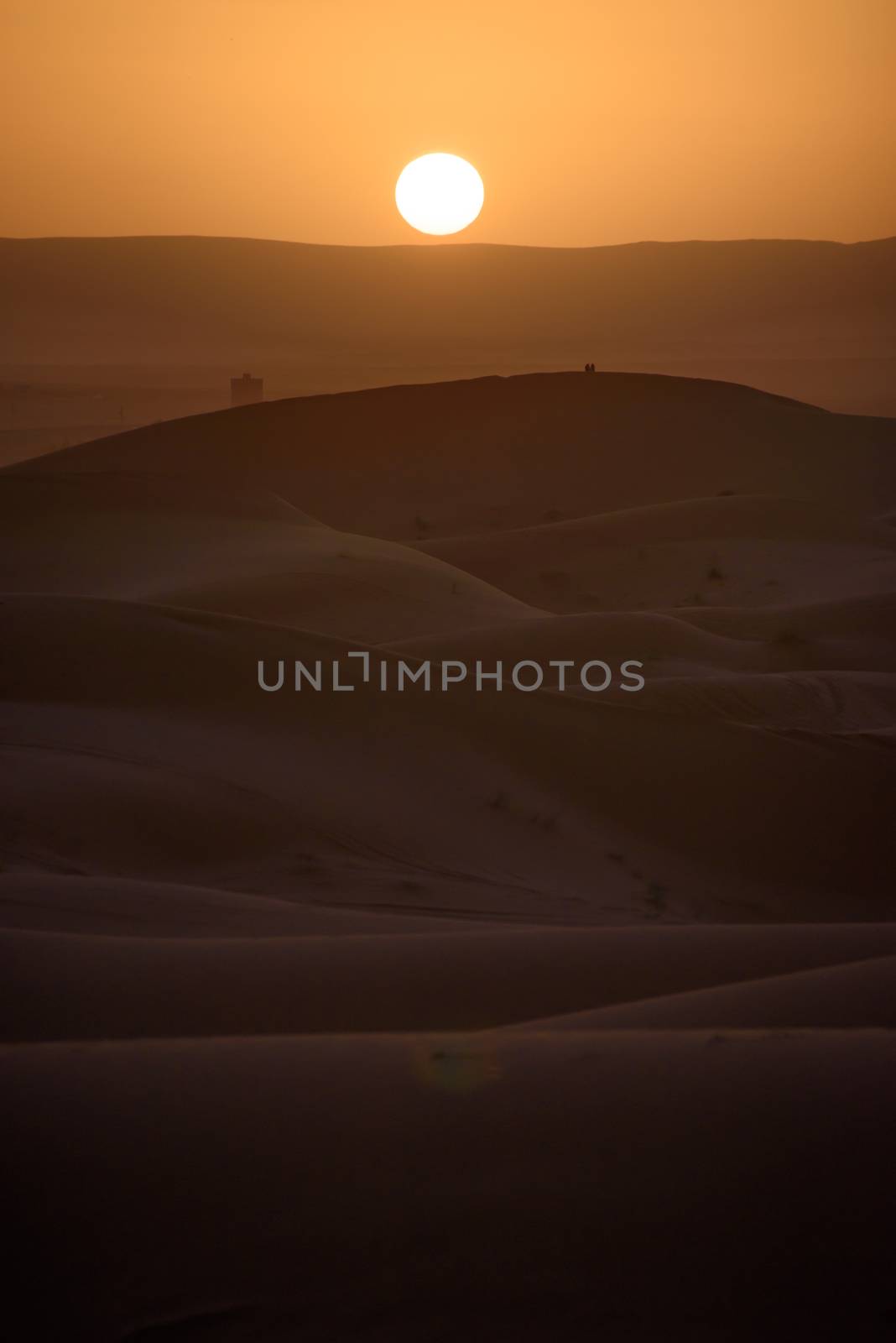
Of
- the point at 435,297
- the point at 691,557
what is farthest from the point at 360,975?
the point at 435,297

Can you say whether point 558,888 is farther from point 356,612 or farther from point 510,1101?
point 356,612

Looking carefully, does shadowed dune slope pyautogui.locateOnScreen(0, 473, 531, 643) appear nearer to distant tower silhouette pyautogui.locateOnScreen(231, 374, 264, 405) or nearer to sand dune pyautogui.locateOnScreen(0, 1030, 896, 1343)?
sand dune pyautogui.locateOnScreen(0, 1030, 896, 1343)

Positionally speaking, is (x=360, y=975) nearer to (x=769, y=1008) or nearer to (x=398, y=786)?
(x=769, y=1008)

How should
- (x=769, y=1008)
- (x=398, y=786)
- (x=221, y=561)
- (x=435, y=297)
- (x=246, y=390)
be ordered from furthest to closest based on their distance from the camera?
(x=435, y=297) → (x=246, y=390) → (x=221, y=561) → (x=398, y=786) → (x=769, y=1008)

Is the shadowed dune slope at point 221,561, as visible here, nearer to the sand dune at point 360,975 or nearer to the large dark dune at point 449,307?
the sand dune at point 360,975

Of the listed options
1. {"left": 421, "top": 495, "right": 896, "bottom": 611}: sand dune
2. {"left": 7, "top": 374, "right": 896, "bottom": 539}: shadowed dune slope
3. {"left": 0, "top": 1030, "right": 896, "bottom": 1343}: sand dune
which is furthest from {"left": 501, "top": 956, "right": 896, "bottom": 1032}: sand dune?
{"left": 7, "top": 374, "right": 896, "bottom": 539}: shadowed dune slope

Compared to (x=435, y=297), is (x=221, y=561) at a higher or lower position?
lower

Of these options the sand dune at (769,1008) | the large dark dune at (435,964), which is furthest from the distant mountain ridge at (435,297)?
the sand dune at (769,1008)

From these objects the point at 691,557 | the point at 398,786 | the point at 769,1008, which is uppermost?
the point at 691,557

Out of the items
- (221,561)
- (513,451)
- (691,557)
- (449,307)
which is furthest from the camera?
(449,307)

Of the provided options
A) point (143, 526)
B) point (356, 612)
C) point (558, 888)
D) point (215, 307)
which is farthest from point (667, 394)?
point (215, 307)

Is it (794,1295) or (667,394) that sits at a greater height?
(667,394)
